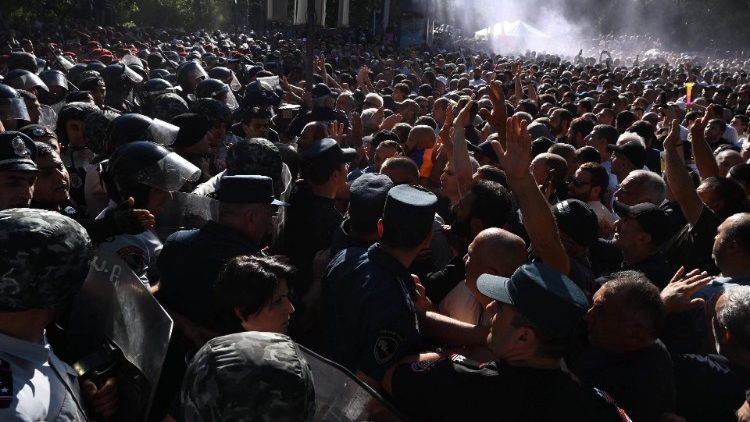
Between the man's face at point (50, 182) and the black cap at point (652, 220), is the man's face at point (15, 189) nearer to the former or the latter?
the man's face at point (50, 182)

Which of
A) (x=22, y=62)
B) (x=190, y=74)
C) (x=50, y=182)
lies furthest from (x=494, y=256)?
(x=22, y=62)

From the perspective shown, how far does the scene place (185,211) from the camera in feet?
12.8

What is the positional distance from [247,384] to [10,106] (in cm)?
526

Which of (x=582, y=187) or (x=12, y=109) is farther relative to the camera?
(x=12, y=109)

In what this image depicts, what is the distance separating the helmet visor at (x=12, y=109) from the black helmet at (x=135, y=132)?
1379mm

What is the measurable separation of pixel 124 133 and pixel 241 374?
12.1 feet

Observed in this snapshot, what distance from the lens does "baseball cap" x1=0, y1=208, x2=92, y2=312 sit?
6.27 feet

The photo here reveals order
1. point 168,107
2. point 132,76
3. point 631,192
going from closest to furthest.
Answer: point 631,192, point 168,107, point 132,76

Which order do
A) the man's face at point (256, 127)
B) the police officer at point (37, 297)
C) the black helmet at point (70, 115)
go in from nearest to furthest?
the police officer at point (37, 297)
the black helmet at point (70, 115)
the man's face at point (256, 127)

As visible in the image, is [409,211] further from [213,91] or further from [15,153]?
[213,91]

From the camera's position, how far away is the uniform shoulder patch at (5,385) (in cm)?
173

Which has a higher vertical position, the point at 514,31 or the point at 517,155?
the point at 517,155

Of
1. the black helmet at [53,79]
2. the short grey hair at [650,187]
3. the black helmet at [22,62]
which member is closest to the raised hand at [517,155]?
the short grey hair at [650,187]

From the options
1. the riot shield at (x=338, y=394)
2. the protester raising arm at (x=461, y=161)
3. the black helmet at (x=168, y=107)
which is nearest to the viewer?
the riot shield at (x=338, y=394)
